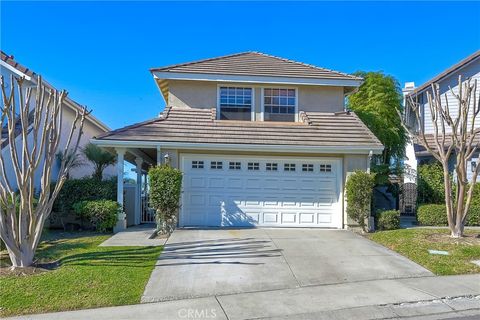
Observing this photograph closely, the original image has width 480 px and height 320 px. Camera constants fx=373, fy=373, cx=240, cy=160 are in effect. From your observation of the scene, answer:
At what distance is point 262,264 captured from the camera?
7.39m

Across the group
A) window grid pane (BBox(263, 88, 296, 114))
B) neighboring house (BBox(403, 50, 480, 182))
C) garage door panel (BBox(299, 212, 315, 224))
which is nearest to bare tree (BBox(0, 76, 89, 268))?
garage door panel (BBox(299, 212, 315, 224))

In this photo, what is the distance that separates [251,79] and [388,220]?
6.59 meters

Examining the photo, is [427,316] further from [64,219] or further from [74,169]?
[74,169]

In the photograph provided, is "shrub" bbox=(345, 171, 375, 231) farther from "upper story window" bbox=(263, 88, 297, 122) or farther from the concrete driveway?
"upper story window" bbox=(263, 88, 297, 122)

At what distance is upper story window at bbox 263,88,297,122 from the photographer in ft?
45.1

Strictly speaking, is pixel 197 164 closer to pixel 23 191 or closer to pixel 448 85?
pixel 23 191

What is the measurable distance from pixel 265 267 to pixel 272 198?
4.84 meters

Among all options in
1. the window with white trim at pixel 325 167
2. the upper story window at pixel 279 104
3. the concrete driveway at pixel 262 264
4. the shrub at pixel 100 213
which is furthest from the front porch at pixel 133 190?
the window with white trim at pixel 325 167

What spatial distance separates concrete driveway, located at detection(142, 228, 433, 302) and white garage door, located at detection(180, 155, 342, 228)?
4.91 feet

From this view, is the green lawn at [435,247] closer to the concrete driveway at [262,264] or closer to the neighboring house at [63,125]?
the concrete driveway at [262,264]

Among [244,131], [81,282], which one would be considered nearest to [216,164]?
[244,131]

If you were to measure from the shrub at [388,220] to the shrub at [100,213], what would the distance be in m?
8.04

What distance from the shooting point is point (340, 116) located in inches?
534

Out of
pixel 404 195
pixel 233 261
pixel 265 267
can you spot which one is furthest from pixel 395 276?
pixel 404 195
